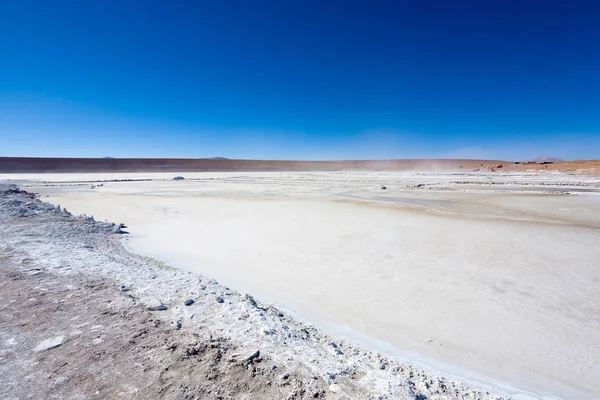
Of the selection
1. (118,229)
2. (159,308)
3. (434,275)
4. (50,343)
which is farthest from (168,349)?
(118,229)

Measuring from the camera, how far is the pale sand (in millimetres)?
3088

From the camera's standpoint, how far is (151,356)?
2541 mm

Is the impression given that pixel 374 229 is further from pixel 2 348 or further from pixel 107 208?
pixel 107 208

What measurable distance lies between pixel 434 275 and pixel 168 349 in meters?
3.90

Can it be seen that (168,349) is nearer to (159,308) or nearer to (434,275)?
(159,308)

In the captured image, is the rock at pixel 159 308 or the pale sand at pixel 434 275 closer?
the pale sand at pixel 434 275

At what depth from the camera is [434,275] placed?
502 cm

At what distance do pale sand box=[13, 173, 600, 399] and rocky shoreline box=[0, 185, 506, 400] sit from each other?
686mm

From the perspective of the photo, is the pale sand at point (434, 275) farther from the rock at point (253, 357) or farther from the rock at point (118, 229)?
the rock at point (253, 357)

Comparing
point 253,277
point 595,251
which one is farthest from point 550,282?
point 253,277

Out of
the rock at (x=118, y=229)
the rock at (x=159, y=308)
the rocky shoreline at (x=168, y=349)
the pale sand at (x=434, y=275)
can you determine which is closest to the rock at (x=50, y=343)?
the rocky shoreline at (x=168, y=349)

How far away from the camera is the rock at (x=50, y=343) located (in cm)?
260

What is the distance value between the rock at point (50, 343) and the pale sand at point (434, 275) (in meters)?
2.15

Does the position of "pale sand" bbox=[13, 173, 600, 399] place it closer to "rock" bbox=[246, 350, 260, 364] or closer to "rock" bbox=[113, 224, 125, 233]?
"rock" bbox=[113, 224, 125, 233]
